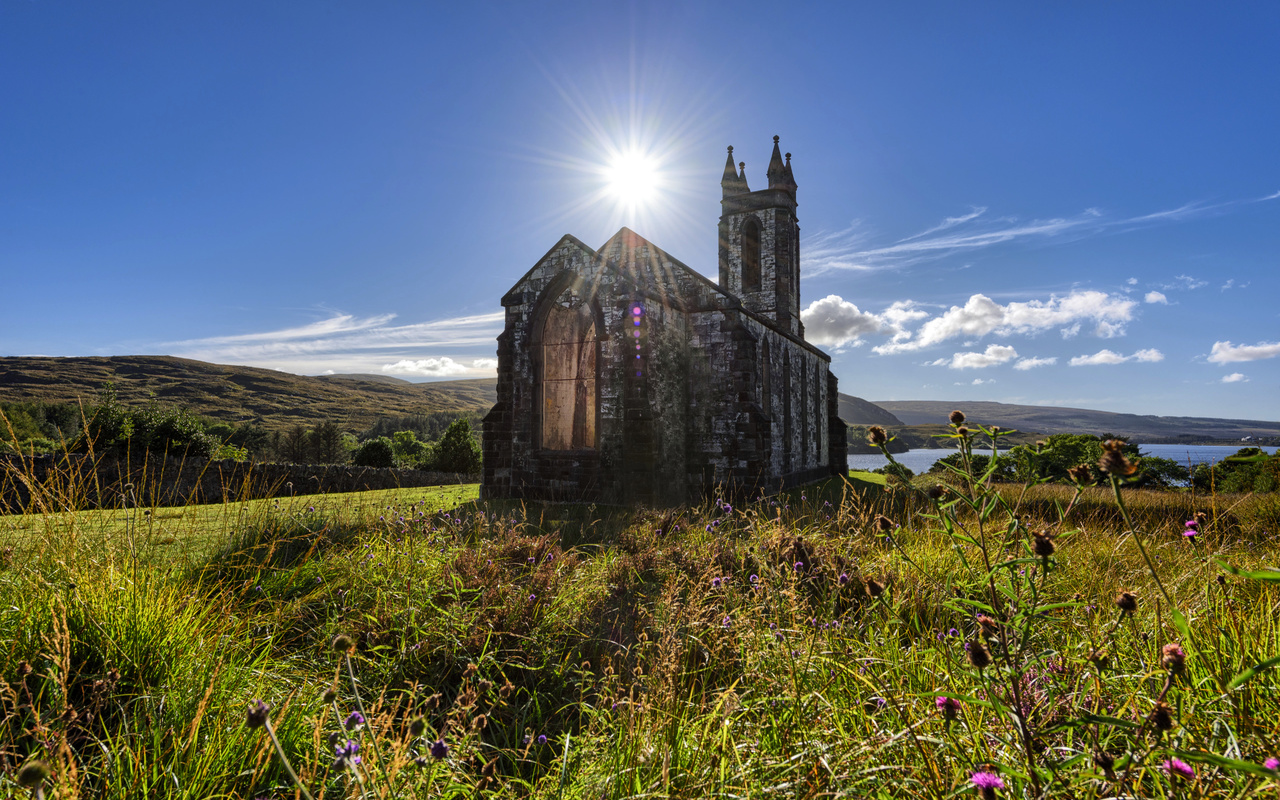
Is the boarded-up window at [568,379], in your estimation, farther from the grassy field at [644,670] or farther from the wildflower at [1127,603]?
the wildflower at [1127,603]

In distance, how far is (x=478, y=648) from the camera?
4.07m

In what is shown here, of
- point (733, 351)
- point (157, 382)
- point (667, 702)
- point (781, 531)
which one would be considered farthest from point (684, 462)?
point (157, 382)

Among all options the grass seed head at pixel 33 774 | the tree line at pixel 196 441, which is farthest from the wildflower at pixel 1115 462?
the tree line at pixel 196 441

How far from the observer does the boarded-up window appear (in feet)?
43.0

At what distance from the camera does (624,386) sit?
12.5 metres

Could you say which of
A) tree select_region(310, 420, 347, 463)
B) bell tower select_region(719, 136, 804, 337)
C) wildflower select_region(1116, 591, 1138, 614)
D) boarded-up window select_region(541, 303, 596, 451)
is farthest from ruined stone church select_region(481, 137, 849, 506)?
tree select_region(310, 420, 347, 463)

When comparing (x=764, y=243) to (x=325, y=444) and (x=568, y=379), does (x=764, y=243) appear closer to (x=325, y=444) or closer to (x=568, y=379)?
(x=568, y=379)

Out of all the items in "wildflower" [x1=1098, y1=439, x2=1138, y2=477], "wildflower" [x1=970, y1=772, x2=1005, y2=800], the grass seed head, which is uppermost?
"wildflower" [x1=1098, y1=439, x2=1138, y2=477]

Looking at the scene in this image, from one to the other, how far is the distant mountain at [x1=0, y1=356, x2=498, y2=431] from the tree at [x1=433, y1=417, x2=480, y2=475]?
76828 mm

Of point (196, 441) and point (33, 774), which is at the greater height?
→ point (33, 774)

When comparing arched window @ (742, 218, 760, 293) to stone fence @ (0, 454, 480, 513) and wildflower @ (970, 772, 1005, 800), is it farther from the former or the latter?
wildflower @ (970, 772, 1005, 800)

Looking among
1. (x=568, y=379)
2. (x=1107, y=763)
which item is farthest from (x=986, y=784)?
(x=568, y=379)

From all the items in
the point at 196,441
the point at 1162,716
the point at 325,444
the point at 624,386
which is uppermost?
the point at 624,386

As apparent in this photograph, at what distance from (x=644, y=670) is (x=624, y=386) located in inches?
349
